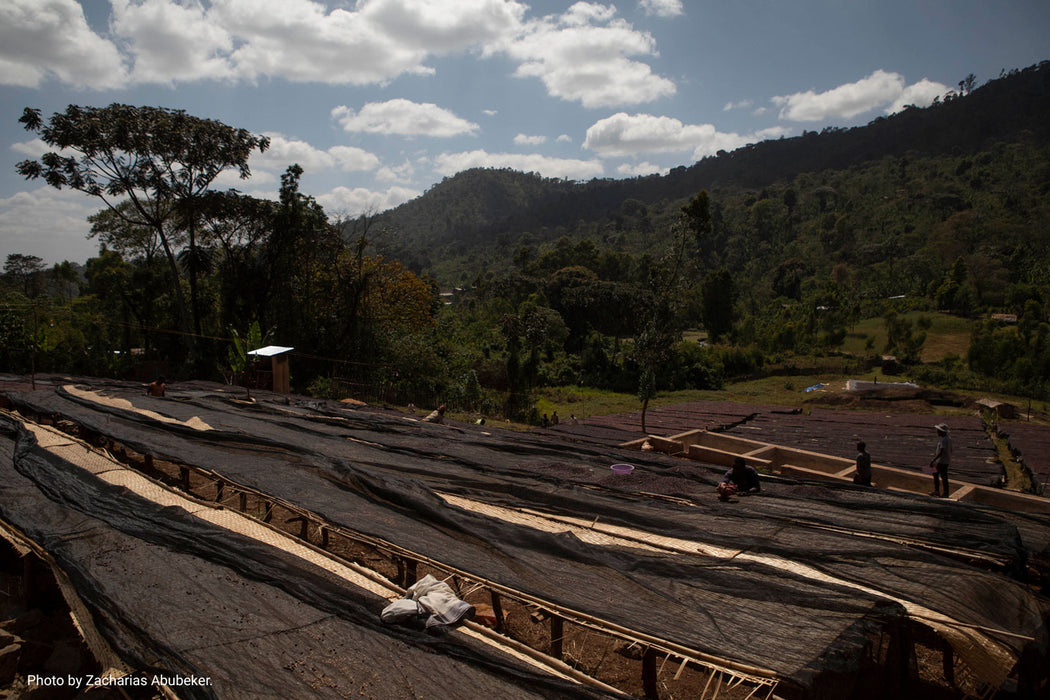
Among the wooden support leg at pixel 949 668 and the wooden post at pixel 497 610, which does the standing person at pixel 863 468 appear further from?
the wooden post at pixel 497 610

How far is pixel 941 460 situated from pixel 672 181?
5368 inches

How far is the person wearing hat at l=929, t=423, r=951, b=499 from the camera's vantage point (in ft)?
23.3

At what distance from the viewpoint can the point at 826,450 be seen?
10.1 metres

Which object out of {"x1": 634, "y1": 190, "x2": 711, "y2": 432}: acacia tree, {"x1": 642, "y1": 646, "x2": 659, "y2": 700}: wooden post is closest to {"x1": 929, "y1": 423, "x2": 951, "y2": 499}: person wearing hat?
{"x1": 642, "y1": 646, "x2": 659, "y2": 700}: wooden post

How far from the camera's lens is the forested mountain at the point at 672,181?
305ft

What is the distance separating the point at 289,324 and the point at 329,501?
672 inches

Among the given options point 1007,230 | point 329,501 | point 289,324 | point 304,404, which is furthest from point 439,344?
point 1007,230

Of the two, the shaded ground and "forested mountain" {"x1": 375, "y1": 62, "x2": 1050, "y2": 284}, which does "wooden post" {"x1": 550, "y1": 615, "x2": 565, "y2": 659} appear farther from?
"forested mountain" {"x1": 375, "y1": 62, "x2": 1050, "y2": 284}

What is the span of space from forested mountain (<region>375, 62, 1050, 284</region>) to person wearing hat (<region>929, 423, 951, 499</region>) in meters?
71.6

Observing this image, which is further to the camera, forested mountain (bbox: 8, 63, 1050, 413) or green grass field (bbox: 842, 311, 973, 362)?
green grass field (bbox: 842, 311, 973, 362)

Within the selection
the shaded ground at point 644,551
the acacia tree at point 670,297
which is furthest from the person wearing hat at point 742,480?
the acacia tree at point 670,297

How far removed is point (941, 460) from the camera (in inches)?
283

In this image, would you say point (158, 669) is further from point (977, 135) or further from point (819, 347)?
point (977, 135)

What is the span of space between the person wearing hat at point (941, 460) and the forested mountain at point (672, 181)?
7156 cm
